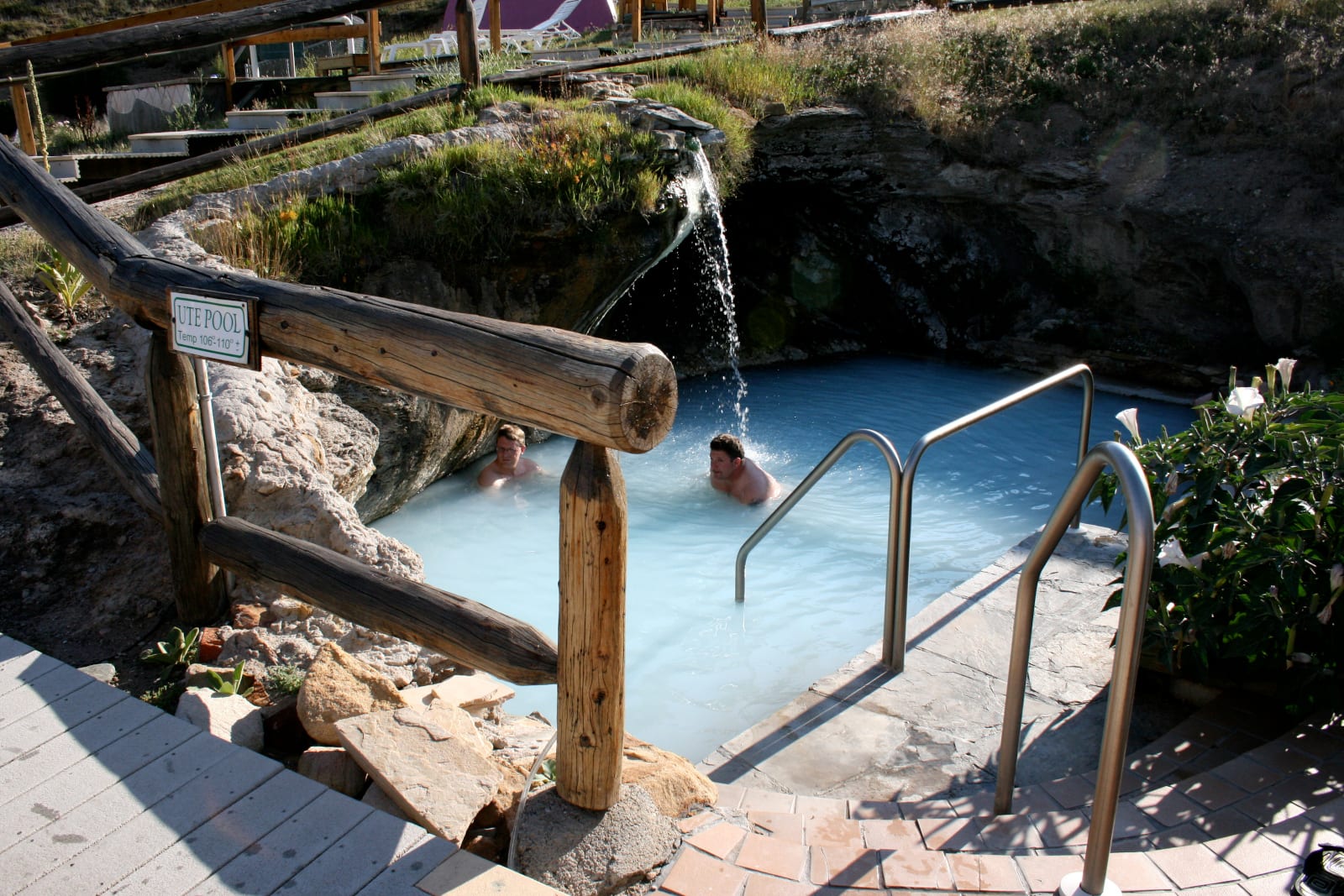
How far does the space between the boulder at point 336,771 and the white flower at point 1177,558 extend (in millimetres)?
2475

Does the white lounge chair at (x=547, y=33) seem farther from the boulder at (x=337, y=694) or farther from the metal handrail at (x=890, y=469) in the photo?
the boulder at (x=337, y=694)

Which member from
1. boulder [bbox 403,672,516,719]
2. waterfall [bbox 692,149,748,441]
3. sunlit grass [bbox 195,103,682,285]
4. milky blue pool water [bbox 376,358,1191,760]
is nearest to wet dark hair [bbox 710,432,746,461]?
milky blue pool water [bbox 376,358,1191,760]

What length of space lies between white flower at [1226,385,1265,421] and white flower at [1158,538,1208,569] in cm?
46

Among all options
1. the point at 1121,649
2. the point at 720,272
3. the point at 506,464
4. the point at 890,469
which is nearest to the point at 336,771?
the point at 1121,649

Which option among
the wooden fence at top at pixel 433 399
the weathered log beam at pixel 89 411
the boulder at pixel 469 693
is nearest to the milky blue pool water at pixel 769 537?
the boulder at pixel 469 693

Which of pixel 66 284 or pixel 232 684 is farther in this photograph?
pixel 66 284

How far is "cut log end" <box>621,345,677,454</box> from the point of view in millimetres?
1967

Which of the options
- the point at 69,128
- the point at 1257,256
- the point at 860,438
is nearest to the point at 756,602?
the point at 860,438

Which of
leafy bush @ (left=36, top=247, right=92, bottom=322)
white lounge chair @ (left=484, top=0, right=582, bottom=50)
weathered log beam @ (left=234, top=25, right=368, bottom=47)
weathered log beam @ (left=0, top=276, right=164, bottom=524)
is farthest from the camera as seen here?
white lounge chair @ (left=484, top=0, right=582, bottom=50)

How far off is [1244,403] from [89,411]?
4055 millimetres

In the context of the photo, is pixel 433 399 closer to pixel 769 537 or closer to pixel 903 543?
pixel 903 543

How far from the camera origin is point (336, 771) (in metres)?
2.53

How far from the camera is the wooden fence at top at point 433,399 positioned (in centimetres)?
206

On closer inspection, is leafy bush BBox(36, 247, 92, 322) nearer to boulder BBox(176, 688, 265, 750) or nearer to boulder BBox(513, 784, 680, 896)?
boulder BBox(176, 688, 265, 750)
